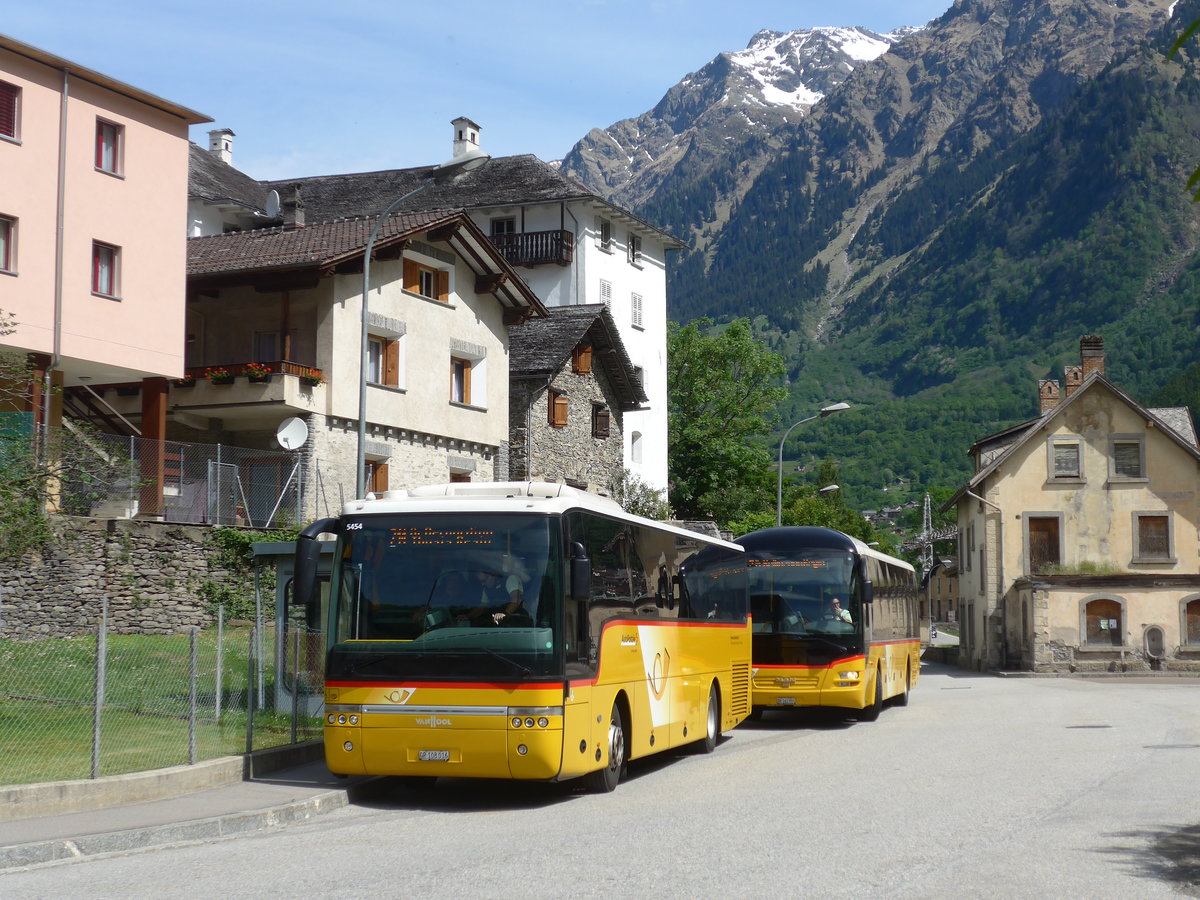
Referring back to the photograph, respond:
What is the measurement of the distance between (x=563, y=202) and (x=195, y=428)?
2283 cm

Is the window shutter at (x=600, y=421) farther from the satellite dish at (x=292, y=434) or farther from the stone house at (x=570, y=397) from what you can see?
the satellite dish at (x=292, y=434)

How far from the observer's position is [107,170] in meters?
30.5

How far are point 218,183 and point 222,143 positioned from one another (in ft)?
40.3

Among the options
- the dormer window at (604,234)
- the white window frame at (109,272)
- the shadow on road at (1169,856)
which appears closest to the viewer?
the shadow on road at (1169,856)

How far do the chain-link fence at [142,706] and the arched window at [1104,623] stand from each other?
122ft

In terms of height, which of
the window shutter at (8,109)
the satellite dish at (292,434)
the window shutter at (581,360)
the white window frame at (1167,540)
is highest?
the window shutter at (8,109)

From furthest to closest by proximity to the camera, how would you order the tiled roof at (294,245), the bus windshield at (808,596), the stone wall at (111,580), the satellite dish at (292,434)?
the tiled roof at (294,245) → the satellite dish at (292,434) → the stone wall at (111,580) → the bus windshield at (808,596)

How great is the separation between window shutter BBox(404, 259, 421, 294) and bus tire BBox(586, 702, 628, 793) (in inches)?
968

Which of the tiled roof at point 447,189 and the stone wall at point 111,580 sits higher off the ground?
the tiled roof at point 447,189

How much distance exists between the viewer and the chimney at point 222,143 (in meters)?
59.2

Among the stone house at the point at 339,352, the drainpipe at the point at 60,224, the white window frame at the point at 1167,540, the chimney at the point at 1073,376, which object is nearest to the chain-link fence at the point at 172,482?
the stone house at the point at 339,352

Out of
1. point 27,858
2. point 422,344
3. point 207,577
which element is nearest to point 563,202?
point 422,344

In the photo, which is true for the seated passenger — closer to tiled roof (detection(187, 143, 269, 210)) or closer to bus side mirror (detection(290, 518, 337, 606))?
bus side mirror (detection(290, 518, 337, 606))

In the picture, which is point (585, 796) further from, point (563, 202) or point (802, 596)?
point (563, 202)
